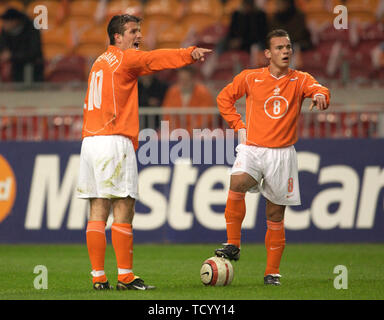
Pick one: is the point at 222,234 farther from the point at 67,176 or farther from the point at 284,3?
the point at 284,3

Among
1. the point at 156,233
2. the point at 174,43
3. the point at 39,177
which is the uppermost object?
the point at 174,43

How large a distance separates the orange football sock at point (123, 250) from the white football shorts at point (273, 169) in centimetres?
131

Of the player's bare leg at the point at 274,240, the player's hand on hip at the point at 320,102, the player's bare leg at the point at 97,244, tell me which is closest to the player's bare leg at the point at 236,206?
the player's bare leg at the point at 274,240

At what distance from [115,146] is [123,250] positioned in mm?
850

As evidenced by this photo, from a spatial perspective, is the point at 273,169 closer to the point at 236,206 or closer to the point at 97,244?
the point at 236,206

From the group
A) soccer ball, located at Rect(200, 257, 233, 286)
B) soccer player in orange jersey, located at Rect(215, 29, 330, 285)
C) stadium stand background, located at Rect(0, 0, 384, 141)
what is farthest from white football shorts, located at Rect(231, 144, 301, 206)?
stadium stand background, located at Rect(0, 0, 384, 141)

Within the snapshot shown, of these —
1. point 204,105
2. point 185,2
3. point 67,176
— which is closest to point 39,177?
point 67,176

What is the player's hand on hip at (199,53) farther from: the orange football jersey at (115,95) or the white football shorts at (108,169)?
the white football shorts at (108,169)

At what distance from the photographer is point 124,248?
6.77 m

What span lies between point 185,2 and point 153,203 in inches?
261

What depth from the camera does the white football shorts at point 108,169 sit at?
6.77 meters

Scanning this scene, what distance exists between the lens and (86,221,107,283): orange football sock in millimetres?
6770

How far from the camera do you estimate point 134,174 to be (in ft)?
22.6

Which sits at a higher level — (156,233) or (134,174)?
(134,174)
